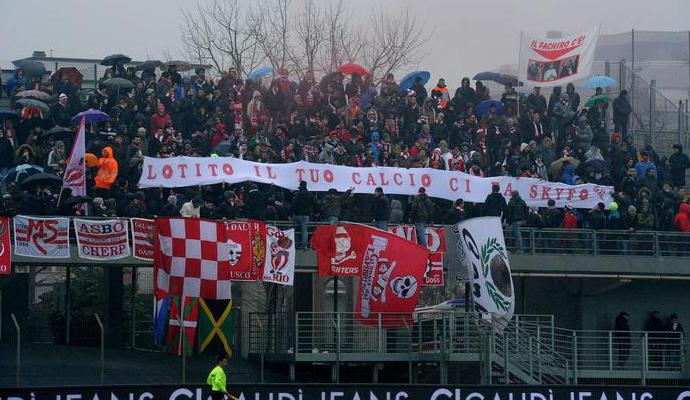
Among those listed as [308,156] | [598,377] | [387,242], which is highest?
[308,156]

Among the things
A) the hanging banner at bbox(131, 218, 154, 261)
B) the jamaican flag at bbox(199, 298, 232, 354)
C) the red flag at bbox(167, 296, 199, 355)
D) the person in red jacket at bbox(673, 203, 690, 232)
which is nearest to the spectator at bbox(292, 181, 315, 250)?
the jamaican flag at bbox(199, 298, 232, 354)

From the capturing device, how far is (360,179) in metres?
36.2

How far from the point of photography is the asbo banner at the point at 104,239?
32.7 m

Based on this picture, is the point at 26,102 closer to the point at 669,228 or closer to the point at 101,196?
the point at 101,196

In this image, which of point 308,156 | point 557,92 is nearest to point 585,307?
point 557,92

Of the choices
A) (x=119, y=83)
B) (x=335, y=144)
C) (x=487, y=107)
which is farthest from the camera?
(x=487, y=107)

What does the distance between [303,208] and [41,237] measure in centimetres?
617

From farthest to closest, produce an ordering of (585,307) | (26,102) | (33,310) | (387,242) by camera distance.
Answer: (585,307) < (33,310) < (26,102) < (387,242)

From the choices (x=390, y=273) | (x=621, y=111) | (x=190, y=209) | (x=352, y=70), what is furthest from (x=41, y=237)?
(x=621, y=111)

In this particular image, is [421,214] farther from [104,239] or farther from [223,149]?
[104,239]

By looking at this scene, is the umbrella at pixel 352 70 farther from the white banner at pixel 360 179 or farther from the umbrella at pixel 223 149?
the umbrella at pixel 223 149

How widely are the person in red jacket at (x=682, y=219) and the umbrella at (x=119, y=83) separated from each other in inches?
562

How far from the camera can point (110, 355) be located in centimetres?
3550

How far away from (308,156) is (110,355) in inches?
265
